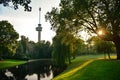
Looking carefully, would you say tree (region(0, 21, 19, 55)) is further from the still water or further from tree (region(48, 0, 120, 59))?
tree (region(48, 0, 120, 59))

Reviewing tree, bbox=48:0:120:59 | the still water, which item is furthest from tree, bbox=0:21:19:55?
tree, bbox=48:0:120:59

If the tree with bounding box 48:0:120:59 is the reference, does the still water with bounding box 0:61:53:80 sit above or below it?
below

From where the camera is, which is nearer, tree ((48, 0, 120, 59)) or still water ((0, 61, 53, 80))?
tree ((48, 0, 120, 59))

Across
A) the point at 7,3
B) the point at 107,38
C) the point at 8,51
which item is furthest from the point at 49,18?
the point at 8,51

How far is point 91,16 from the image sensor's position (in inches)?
1575

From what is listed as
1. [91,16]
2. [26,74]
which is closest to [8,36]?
[26,74]

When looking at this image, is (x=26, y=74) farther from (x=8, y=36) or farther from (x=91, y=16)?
(x=8, y=36)

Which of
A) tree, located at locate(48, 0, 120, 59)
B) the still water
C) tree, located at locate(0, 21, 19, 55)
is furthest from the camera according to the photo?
tree, located at locate(0, 21, 19, 55)

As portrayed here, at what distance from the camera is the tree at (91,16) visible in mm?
36250

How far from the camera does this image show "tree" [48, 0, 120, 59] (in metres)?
36.2

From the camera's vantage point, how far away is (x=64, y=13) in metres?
39.8

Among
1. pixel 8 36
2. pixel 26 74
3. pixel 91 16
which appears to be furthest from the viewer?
pixel 8 36

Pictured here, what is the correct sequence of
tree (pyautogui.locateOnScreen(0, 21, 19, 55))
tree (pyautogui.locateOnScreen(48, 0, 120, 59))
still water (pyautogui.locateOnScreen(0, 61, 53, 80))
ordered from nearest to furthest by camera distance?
tree (pyautogui.locateOnScreen(48, 0, 120, 59)), still water (pyautogui.locateOnScreen(0, 61, 53, 80)), tree (pyautogui.locateOnScreen(0, 21, 19, 55))

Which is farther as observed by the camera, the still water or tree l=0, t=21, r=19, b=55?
tree l=0, t=21, r=19, b=55
